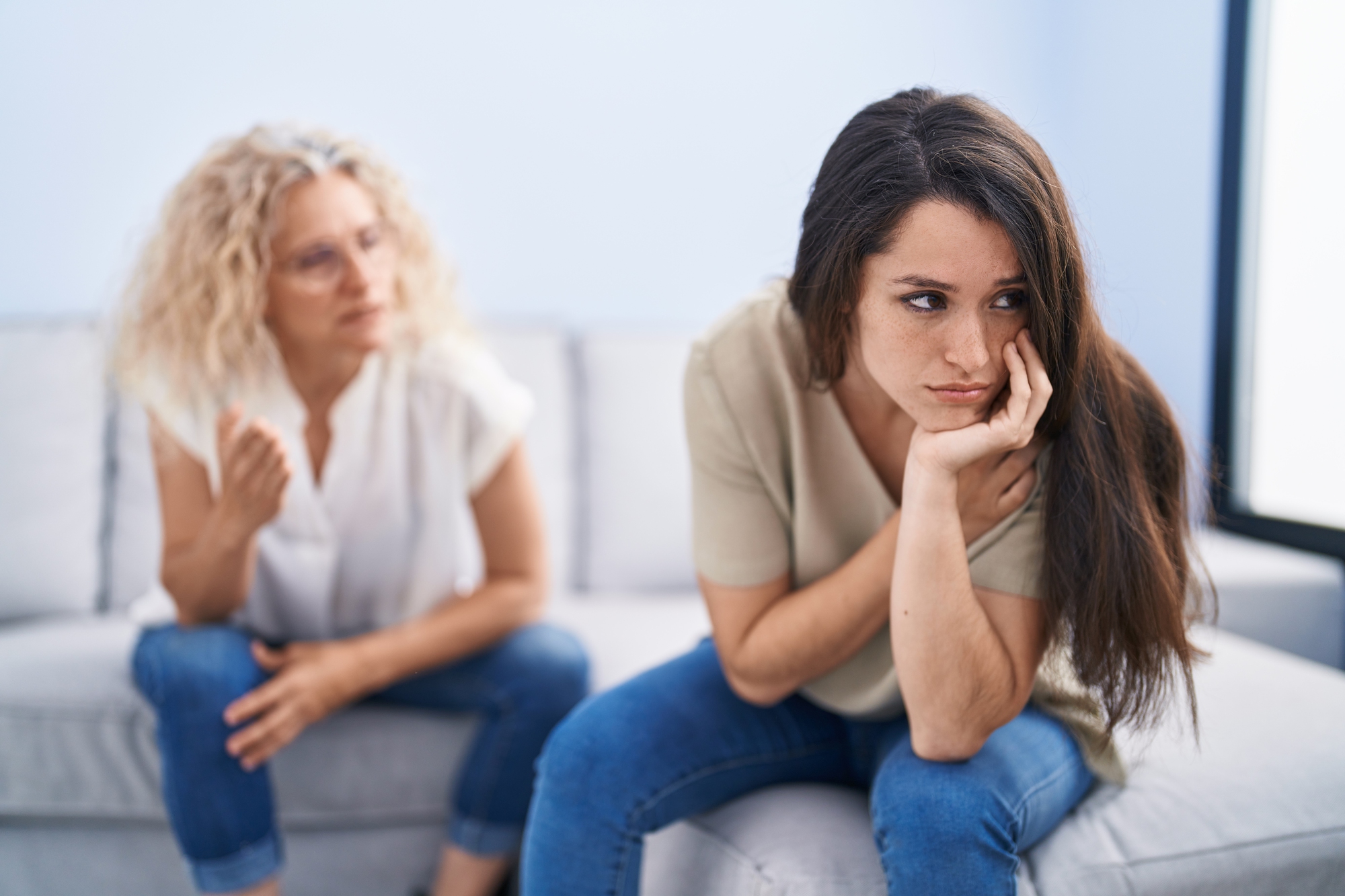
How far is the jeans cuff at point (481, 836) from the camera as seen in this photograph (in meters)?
1.23

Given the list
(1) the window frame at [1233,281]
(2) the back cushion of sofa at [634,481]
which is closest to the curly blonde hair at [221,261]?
(2) the back cushion of sofa at [634,481]

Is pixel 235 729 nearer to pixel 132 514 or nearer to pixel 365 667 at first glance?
pixel 365 667

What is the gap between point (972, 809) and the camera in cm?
77

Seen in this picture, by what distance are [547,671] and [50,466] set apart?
1.04 metres

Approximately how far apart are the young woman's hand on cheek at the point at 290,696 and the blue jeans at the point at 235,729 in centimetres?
2

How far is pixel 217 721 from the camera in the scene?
1110 mm

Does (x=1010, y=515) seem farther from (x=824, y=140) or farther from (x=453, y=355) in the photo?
(x=453, y=355)

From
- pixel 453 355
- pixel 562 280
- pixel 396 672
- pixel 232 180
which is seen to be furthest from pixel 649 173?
pixel 396 672

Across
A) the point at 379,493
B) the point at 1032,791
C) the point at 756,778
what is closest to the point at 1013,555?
the point at 1032,791

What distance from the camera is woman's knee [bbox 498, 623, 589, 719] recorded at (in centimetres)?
127

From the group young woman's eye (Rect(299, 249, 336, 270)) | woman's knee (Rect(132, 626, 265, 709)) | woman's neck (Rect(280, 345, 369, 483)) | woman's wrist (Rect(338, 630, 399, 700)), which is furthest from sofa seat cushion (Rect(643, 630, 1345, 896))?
young woman's eye (Rect(299, 249, 336, 270))

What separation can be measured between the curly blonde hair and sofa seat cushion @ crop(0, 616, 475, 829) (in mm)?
438

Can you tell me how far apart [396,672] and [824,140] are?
867 mm

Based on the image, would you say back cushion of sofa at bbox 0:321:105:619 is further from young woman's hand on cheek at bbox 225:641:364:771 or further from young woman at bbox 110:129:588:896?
young woman's hand on cheek at bbox 225:641:364:771
